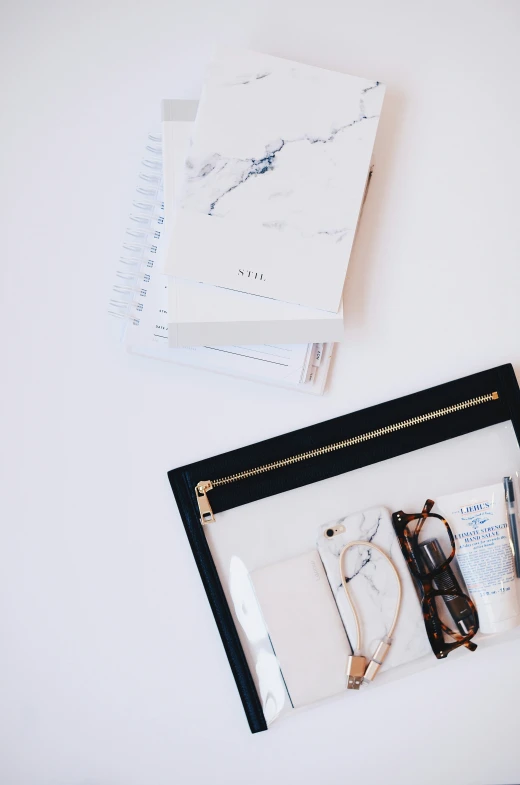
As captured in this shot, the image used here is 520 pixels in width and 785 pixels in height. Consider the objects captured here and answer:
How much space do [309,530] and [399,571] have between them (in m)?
0.12

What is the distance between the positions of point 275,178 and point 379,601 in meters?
0.54

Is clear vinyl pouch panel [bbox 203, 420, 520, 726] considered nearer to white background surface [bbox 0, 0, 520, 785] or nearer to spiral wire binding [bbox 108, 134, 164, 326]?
white background surface [bbox 0, 0, 520, 785]

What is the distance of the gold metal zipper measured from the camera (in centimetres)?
77

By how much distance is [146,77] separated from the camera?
0.81 meters

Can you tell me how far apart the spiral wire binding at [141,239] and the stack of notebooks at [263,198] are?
0.03m

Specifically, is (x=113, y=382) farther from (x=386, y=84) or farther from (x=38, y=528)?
(x=386, y=84)

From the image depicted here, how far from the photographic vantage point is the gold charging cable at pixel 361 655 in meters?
0.75

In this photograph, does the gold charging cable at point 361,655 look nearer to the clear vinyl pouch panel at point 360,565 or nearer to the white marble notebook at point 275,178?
the clear vinyl pouch panel at point 360,565

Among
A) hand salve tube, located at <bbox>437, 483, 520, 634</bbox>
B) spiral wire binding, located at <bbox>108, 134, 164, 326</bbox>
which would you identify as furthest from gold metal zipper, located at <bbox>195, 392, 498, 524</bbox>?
spiral wire binding, located at <bbox>108, 134, 164, 326</bbox>

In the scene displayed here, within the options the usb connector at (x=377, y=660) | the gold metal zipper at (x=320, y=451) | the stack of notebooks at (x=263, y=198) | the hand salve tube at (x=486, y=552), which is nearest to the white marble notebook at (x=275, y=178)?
the stack of notebooks at (x=263, y=198)

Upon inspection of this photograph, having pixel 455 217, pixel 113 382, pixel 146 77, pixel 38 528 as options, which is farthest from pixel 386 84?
pixel 38 528

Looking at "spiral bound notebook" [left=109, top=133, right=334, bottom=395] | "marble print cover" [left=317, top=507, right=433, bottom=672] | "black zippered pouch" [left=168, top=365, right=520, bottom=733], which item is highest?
"spiral bound notebook" [left=109, top=133, right=334, bottom=395]

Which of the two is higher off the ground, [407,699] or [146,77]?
[146,77]

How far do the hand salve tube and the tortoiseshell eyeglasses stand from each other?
0.5 inches
